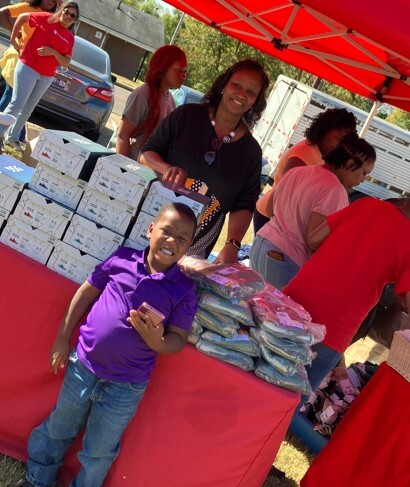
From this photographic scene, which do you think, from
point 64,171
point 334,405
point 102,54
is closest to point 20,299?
point 64,171

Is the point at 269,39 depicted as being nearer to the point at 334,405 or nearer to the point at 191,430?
the point at 334,405

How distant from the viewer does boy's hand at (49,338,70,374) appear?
260cm

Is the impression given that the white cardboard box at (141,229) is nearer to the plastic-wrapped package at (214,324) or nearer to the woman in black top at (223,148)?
the plastic-wrapped package at (214,324)

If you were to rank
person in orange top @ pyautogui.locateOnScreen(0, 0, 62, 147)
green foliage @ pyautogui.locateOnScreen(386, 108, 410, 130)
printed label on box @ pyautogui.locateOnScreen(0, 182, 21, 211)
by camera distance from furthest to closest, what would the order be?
green foliage @ pyautogui.locateOnScreen(386, 108, 410, 130)
person in orange top @ pyautogui.locateOnScreen(0, 0, 62, 147)
printed label on box @ pyautogui.locateOnScreen(0, 182, 21, 211)

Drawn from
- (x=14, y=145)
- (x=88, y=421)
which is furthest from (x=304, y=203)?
(x=14, y=145)

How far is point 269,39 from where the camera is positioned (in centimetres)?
519

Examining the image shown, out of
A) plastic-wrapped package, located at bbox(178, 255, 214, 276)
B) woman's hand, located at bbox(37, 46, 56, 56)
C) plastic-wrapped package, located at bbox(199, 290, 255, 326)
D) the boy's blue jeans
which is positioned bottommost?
the boy's blue jeans

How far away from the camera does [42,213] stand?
109 inches

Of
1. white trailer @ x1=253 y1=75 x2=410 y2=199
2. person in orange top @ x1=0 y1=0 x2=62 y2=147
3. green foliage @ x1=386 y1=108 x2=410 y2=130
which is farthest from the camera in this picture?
green foliage @ x1=386 y1=108 x2=410 y2=130

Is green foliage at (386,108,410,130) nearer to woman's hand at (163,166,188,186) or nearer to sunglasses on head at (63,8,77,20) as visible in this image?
sunglasses on head at (63,8,77,20)

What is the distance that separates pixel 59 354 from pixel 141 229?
Answer: 64 centimetres

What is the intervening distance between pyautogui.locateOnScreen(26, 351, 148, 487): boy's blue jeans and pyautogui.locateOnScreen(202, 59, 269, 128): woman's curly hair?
1.71 m

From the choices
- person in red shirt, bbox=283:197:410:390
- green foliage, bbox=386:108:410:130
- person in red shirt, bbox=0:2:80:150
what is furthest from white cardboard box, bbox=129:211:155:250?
green foliage, bbox=386:108:410:130

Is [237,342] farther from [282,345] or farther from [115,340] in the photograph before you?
[115,340]
